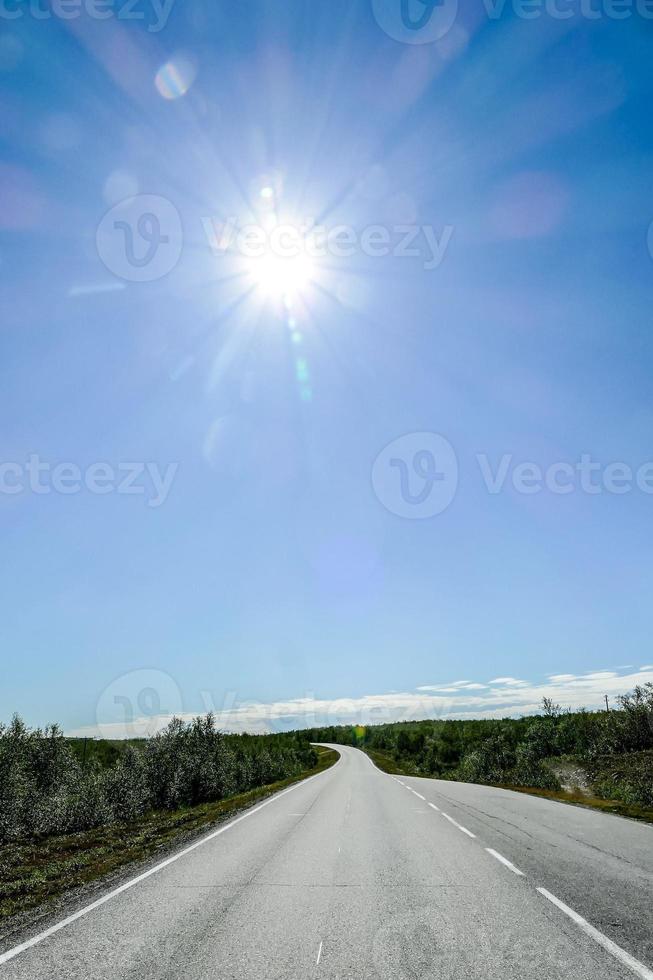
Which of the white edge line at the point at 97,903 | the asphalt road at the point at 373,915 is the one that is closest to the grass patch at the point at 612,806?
the asphalt road at the point at 373,915

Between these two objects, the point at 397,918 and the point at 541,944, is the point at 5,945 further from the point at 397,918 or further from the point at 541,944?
the point at 541,944

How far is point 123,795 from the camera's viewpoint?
54344mm

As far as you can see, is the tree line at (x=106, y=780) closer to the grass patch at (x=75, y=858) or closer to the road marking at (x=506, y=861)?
the grass patch at (x=75, y=858)

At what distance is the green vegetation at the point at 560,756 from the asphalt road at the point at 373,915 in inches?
404

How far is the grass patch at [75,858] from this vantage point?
27.0 feet

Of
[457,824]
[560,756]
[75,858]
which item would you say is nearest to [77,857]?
[75,858]

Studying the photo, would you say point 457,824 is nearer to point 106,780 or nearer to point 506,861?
point 506,861

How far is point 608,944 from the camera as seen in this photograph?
5.38 metres

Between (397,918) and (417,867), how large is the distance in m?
3.31

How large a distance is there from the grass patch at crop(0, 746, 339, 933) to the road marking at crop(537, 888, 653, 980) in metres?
6.36

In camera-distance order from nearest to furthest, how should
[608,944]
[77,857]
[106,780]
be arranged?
[608,944] < [77,857] < [106,780]

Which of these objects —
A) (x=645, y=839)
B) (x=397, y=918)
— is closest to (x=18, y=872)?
(x=397, y=918)

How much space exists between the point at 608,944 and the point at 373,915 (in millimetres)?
2468

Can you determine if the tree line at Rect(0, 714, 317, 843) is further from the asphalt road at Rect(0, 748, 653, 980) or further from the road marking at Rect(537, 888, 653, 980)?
the road marking at Rect(537, 888, 653, 980)
